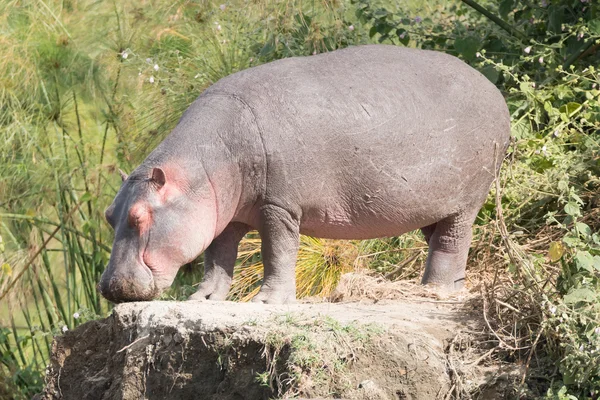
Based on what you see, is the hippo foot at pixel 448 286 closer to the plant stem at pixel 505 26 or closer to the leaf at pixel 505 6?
the plant stem at pixel 505 26

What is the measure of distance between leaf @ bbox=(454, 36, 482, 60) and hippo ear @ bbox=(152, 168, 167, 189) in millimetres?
2934

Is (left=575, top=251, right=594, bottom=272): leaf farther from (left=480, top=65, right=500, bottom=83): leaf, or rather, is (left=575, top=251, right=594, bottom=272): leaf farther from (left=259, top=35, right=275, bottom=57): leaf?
(left=259, top=35, right=275, bottom=57): leaf

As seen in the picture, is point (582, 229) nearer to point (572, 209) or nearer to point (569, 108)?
point (572, 209)

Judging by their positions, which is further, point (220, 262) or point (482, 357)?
point (220, 262)

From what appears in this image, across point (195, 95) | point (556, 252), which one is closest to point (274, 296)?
point (556, 252)

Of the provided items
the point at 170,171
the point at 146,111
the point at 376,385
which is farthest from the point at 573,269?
the point at 146,111

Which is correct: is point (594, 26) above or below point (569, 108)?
above

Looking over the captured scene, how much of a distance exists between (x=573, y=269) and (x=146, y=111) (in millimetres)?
3619

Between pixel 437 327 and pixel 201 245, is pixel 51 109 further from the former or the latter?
pixel 437 327

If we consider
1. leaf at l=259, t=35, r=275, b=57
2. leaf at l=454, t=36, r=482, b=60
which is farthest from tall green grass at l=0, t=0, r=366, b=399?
leaf at l=454, t=36, r=482, b=60

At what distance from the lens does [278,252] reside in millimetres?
4477

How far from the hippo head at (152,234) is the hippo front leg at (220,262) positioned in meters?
0.48

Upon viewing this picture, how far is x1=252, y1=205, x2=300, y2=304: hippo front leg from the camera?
4422 mm

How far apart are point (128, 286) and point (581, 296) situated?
1761 millimetres
